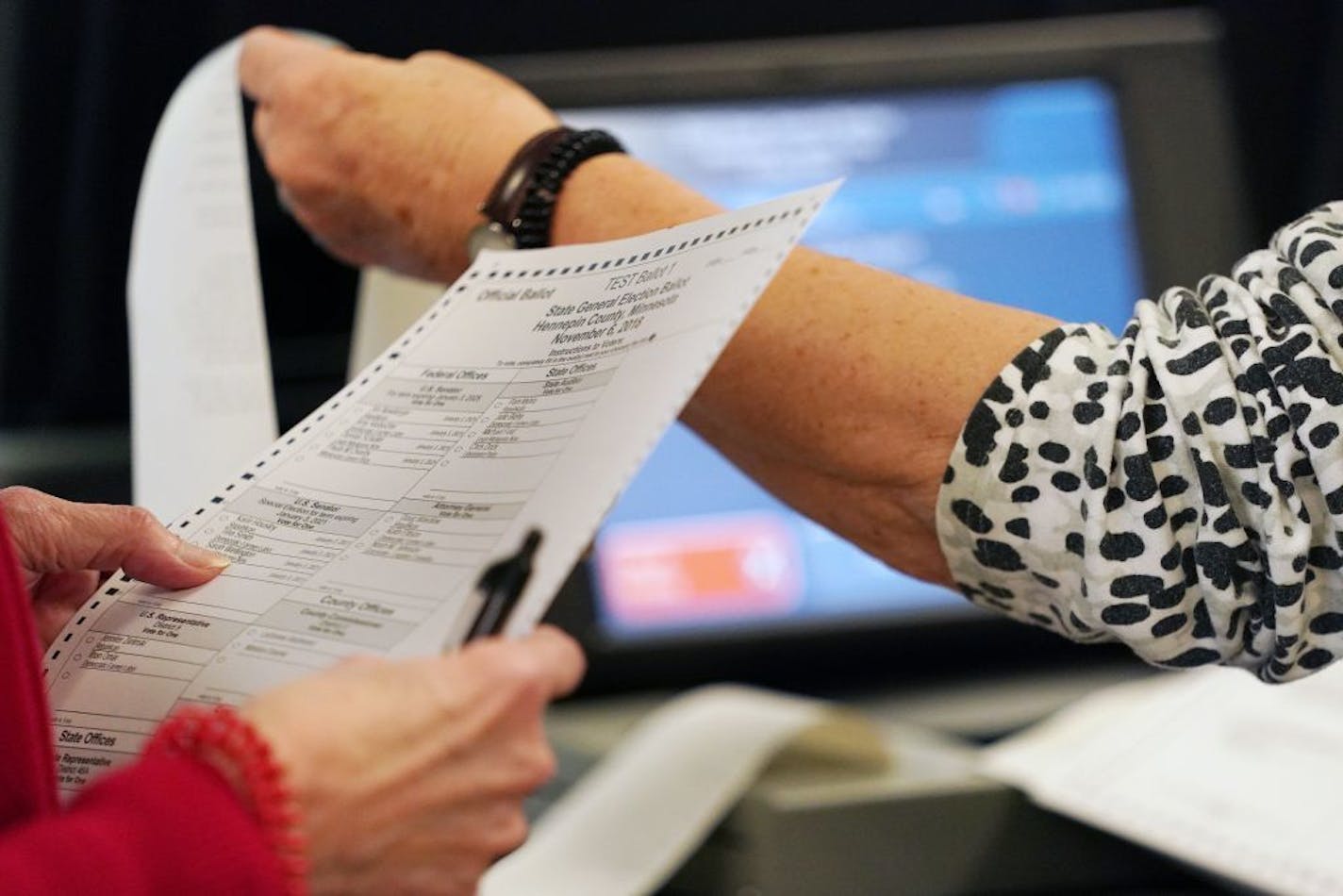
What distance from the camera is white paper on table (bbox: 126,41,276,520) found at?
1.86 feet

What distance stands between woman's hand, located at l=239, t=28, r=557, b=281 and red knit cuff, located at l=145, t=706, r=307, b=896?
11.9 inches

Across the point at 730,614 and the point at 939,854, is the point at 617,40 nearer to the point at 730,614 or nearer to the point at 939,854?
the point at 730,614

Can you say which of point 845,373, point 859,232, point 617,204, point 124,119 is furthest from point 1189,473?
point 124,119

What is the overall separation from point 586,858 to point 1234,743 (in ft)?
1.13

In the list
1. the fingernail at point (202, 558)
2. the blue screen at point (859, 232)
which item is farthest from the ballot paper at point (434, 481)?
the blue screen at point (859, 232)

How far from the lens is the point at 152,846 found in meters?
0.30

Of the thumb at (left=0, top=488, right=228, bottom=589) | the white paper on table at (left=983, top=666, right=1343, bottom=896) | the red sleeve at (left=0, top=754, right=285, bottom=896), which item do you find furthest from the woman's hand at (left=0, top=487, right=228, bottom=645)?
the white paper on table at (left=983, top=666, right=1343, bottom=896)

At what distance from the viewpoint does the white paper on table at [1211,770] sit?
685 millimetres

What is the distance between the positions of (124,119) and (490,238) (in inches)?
19.0

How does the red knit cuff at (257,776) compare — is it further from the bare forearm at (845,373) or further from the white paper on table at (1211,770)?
the white paper on table at (1211,770)

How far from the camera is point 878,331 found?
512 millimetres

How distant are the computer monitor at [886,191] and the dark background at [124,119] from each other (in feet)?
0.19

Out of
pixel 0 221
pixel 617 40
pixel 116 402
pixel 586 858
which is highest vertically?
pixel 617 40

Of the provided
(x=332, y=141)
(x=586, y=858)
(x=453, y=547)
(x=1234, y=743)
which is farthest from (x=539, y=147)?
(x=1234, y=743)
